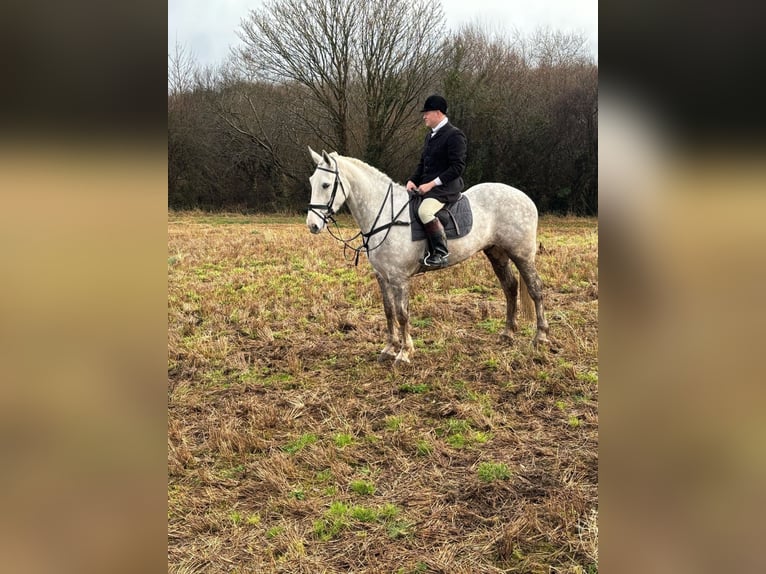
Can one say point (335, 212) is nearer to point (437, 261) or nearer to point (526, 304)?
point (437, 261)

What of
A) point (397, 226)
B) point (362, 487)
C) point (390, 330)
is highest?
point (397, 226)

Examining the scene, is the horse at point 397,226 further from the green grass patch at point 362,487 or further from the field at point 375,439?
the green grass patch at point 362,487

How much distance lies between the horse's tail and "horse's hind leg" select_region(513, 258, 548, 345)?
2.2 inches

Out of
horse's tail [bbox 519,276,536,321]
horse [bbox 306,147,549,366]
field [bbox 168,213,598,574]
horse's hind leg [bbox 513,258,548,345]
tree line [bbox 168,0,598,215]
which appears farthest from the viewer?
tree line [bbox 168,0,598,215]

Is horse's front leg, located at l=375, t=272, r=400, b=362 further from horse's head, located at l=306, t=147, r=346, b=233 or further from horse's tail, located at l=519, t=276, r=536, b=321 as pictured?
horse's tail, located at l=519, t=276, r=536, b=321

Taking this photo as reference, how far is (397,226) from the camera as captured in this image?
575cm

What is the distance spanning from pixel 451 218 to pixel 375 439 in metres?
2.72

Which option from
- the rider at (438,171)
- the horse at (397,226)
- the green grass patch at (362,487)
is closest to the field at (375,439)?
the green grass patch at (362,487)

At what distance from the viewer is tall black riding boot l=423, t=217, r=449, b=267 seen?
5.64m

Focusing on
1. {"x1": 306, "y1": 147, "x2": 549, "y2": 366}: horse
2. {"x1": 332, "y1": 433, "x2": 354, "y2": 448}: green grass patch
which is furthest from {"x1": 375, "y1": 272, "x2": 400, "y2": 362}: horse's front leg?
{"x1": 332, "y1": 433, "x2": 354, "y2": 448}: green grass patch

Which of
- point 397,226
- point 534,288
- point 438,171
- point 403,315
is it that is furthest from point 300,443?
point 534,288

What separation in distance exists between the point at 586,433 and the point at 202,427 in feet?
10.3

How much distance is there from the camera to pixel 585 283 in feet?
30.7

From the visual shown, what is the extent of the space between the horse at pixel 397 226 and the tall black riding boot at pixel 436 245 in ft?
0.36
